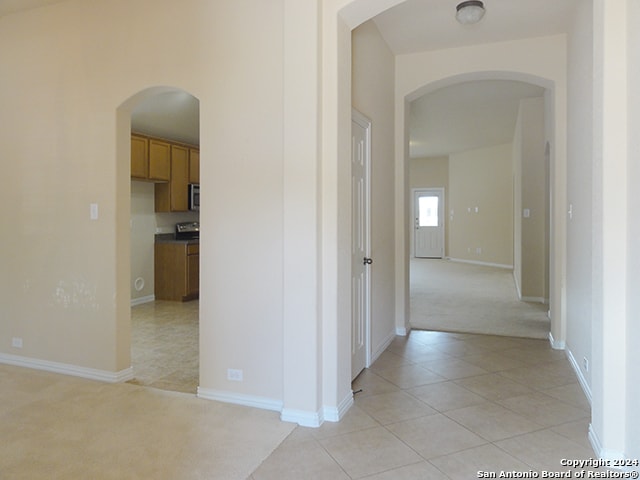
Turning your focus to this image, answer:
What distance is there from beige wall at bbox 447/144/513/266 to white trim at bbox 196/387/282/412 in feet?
29.0

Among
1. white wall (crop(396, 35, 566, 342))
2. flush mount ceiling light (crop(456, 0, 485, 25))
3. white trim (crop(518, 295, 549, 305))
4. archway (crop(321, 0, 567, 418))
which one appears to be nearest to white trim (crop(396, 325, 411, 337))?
archway (crop(321, 0, 567, 418))

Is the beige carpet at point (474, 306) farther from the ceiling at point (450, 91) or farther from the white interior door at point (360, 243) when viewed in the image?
the ceiling at point (450, 91)

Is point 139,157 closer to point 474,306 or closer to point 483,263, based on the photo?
point 474,306

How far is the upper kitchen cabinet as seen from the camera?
566cm

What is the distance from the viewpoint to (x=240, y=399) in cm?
278

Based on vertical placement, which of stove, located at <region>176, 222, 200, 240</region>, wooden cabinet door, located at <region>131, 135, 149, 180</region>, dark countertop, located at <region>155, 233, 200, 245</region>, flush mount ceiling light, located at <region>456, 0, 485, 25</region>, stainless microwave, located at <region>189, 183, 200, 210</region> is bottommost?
dark countertop, located at <region>155, 233, 200, 245</region>

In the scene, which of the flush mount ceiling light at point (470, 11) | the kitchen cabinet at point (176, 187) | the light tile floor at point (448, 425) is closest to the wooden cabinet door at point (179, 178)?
the kitchen cabinet at point (176, 187)

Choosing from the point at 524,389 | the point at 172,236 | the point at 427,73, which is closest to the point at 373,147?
the point at 427,73

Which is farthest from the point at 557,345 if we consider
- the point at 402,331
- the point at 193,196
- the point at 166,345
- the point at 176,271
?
the point at 193,196

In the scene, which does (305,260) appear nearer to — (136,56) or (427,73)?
(136,56)

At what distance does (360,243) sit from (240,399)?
146cm

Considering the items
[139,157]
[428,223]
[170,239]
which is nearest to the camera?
[139,157]

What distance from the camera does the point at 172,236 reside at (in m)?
6.77

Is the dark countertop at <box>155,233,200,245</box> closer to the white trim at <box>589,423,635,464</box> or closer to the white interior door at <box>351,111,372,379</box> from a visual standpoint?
the white interior door at <box>351,111,372,379</box>
